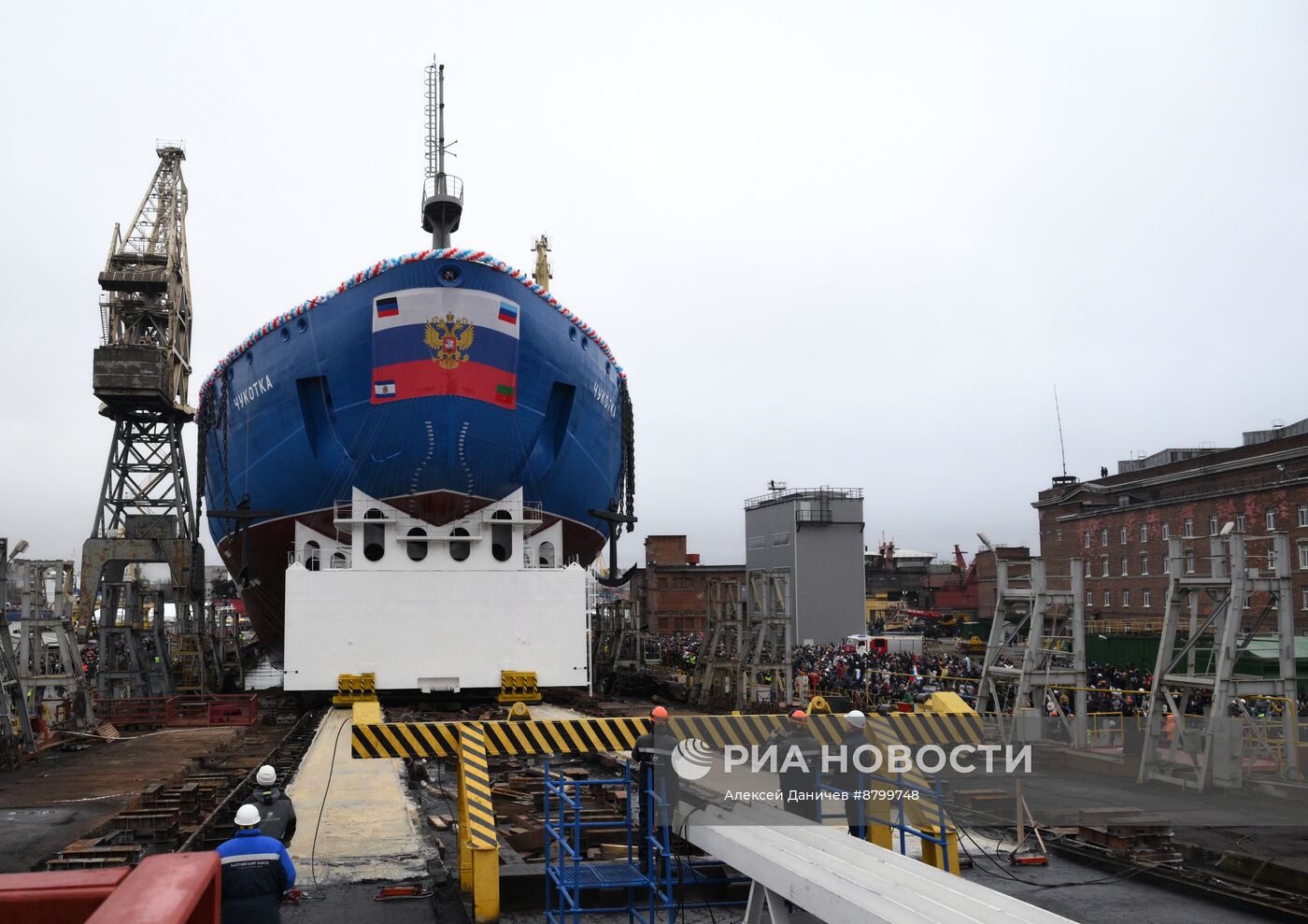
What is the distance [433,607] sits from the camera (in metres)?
20.0

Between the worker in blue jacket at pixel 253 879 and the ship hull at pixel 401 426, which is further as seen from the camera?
the ship hull at pixel 401 426

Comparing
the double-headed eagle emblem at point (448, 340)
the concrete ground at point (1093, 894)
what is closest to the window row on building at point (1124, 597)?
the double-headed eagle emblem at point (448, 340)

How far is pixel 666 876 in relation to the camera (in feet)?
21.5

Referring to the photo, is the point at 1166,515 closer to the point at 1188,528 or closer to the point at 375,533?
the point at 1188,528

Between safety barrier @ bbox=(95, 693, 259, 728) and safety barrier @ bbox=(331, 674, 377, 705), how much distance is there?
11.7ft

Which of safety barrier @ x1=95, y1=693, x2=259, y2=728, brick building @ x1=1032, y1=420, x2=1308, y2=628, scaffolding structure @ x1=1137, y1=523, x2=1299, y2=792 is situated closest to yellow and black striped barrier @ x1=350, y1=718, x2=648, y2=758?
scaffolding structure @ x1=1137, y1=523, x2=1299, y2=792

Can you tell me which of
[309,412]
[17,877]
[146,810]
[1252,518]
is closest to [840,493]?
[1252,518]

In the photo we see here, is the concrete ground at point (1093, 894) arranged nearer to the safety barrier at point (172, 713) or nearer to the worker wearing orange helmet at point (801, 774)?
the worker wearing orange helmet at point (801, 774)

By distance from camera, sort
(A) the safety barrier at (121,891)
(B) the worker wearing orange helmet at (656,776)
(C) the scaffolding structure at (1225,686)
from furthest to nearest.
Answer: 1. (C) the scaffolding structure at (1225,686)
2. (B) the worker wearing orange helmet at (656,776)
3. (A) the safety barrier at (121,891)

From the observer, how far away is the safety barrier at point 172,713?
22.5 metres

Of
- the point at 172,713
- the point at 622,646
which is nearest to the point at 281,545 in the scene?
the point at 172,713

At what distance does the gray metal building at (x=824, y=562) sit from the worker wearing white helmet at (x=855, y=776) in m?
47.3

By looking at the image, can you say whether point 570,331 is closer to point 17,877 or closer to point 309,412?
point 309,412

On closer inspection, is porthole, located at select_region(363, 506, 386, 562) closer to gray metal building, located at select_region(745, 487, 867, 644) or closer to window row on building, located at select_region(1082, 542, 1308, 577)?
window row on building, located at select_region(1082, 542, 1308, 577)
